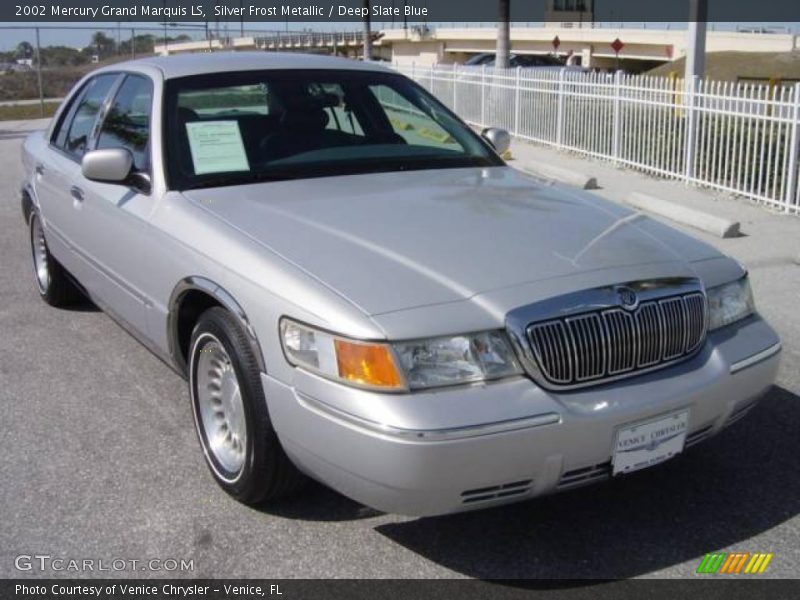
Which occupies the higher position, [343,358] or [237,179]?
[237,179]

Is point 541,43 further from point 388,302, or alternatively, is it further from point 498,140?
point 388,302

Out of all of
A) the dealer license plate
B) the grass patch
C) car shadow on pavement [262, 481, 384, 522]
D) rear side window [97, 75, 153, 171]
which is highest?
rear side window [97, 75, 153, 171]

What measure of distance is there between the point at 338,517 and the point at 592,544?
963 millimetres

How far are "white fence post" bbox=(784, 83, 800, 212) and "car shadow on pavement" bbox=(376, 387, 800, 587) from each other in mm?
6254

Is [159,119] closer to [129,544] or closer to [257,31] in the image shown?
[129,544]

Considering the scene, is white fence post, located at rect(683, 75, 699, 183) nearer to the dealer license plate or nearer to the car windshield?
the car windshield

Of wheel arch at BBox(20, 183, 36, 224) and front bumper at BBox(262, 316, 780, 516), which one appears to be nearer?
front bumper at BBox(262, 316, 780, 516)

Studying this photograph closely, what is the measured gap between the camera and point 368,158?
4.57 meters

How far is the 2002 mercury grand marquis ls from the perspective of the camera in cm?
289

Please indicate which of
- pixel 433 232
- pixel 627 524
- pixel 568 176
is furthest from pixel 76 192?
pixel 568 176

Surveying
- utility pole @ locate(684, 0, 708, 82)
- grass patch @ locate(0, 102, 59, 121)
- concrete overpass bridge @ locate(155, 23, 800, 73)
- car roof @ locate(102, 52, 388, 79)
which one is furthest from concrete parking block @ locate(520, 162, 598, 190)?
concrete overpass bridge @ locate(155, 23, 800, 73)

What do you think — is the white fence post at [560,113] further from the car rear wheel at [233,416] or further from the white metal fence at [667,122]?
the car rear wheel at [233,416]

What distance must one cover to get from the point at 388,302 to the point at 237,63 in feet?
7.70

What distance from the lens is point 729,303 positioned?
3598 millimetres
